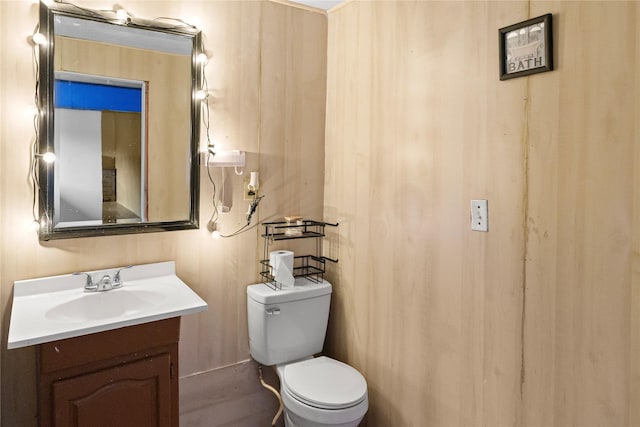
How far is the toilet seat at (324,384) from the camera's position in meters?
1.76

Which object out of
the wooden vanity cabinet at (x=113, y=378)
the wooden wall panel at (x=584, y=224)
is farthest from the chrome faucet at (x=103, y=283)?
the wooden wall panel at (x=584, y=224)

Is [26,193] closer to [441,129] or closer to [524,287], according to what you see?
[441,129]

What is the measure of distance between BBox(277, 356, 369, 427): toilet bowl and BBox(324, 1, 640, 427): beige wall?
24 cm

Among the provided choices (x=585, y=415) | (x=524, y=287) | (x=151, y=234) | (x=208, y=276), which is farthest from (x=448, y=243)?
(x=151, y=234)

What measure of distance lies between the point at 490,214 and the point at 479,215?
1.8 inches

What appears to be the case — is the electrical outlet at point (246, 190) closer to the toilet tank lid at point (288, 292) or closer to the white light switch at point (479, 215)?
the toilet tank lid at point (288, 292)

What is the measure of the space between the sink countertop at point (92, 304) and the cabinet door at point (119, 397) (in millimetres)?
199

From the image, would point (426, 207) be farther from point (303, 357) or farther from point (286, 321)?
point (303, 357)

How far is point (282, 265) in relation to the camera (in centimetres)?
214

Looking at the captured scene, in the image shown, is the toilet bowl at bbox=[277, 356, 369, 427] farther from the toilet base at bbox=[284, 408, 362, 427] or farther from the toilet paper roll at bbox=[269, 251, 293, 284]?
the toilet paper roll at bbox=[269, 251, 293, 284]

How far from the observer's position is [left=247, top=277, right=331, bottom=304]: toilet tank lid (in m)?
2.07

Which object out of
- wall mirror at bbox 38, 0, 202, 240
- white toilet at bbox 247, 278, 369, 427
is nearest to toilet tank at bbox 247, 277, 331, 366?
white toilet at bbox 247, 278, 369, 427

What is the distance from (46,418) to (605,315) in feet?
6.03

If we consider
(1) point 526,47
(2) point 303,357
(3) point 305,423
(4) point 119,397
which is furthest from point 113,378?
(1) point 526,47
